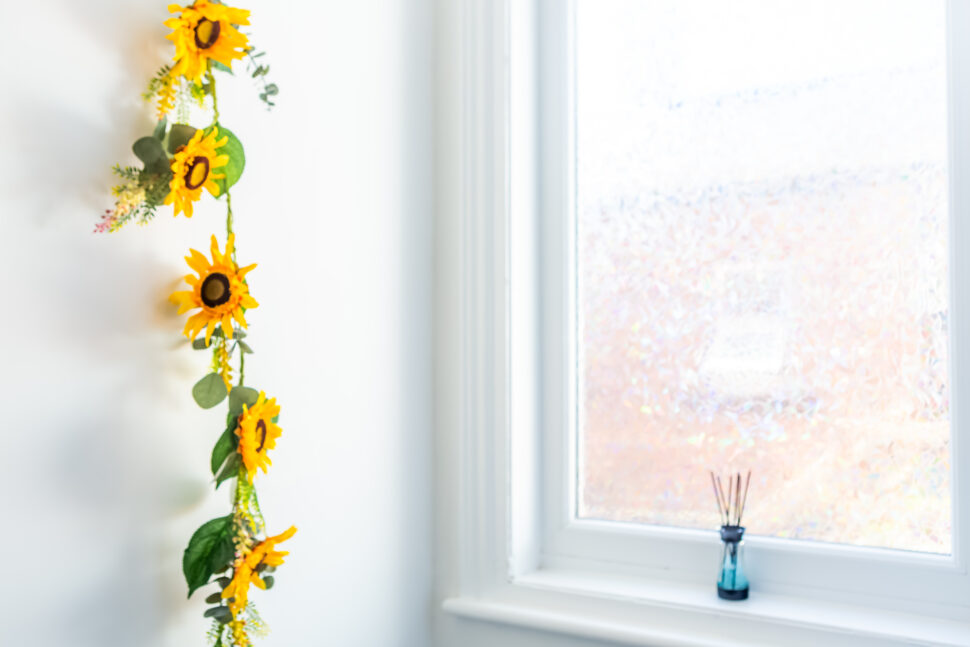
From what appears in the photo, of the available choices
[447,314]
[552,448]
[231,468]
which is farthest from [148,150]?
[552,448]

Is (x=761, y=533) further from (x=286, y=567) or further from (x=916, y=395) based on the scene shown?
(x=286, y=567)

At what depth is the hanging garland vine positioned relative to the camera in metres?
0.80

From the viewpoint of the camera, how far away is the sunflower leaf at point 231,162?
2.82 feet

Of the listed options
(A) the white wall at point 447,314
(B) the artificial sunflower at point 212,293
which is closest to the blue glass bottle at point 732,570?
(A) the white wall at point 447,314

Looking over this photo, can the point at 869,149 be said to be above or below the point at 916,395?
above

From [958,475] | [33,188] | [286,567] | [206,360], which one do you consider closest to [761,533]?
[958,475]

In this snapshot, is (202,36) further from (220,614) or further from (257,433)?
(220,614)

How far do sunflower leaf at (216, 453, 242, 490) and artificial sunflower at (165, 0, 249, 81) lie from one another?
1.28 ft

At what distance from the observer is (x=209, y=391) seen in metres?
0.84

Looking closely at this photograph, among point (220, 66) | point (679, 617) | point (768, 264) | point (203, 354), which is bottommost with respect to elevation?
point (679, 617)

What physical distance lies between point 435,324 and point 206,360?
496 mm

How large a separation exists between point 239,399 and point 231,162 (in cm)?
25

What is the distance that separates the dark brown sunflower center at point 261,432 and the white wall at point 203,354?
72 mm

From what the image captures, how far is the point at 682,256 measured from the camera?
4.20 feet
